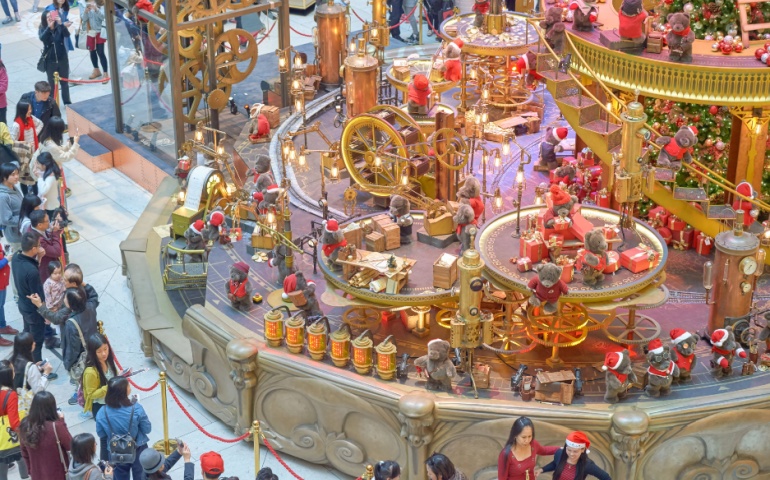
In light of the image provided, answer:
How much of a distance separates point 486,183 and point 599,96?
6.21 ft

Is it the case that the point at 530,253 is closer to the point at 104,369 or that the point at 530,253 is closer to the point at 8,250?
the point at 104,369

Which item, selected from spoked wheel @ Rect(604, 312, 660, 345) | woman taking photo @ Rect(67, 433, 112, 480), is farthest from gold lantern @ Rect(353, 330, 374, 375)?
woman taking photo @ Rect(67, 433, 112, 480)

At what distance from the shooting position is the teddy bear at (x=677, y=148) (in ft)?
43.0

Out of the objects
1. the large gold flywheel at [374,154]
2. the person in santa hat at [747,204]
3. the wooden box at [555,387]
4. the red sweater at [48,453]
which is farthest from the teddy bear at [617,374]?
the red sweater at [48,453]

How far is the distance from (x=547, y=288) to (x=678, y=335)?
1.30 meters

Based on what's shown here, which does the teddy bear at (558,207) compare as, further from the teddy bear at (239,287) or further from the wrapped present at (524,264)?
the teddy bear at (239,287)

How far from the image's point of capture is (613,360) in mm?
11797

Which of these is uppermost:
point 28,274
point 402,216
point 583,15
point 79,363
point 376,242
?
point 583,15

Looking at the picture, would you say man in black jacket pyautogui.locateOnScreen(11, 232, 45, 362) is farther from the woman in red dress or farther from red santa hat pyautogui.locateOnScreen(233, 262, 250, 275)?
the woman in red dress

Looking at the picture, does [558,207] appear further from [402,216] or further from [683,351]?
[683,351]

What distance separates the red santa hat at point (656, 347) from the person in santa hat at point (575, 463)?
155 centimetres

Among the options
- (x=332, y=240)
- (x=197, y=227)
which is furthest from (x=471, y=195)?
(x=197, y=227)

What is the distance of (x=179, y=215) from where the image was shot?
594 inches

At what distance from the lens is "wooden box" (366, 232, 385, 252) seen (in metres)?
13.1
